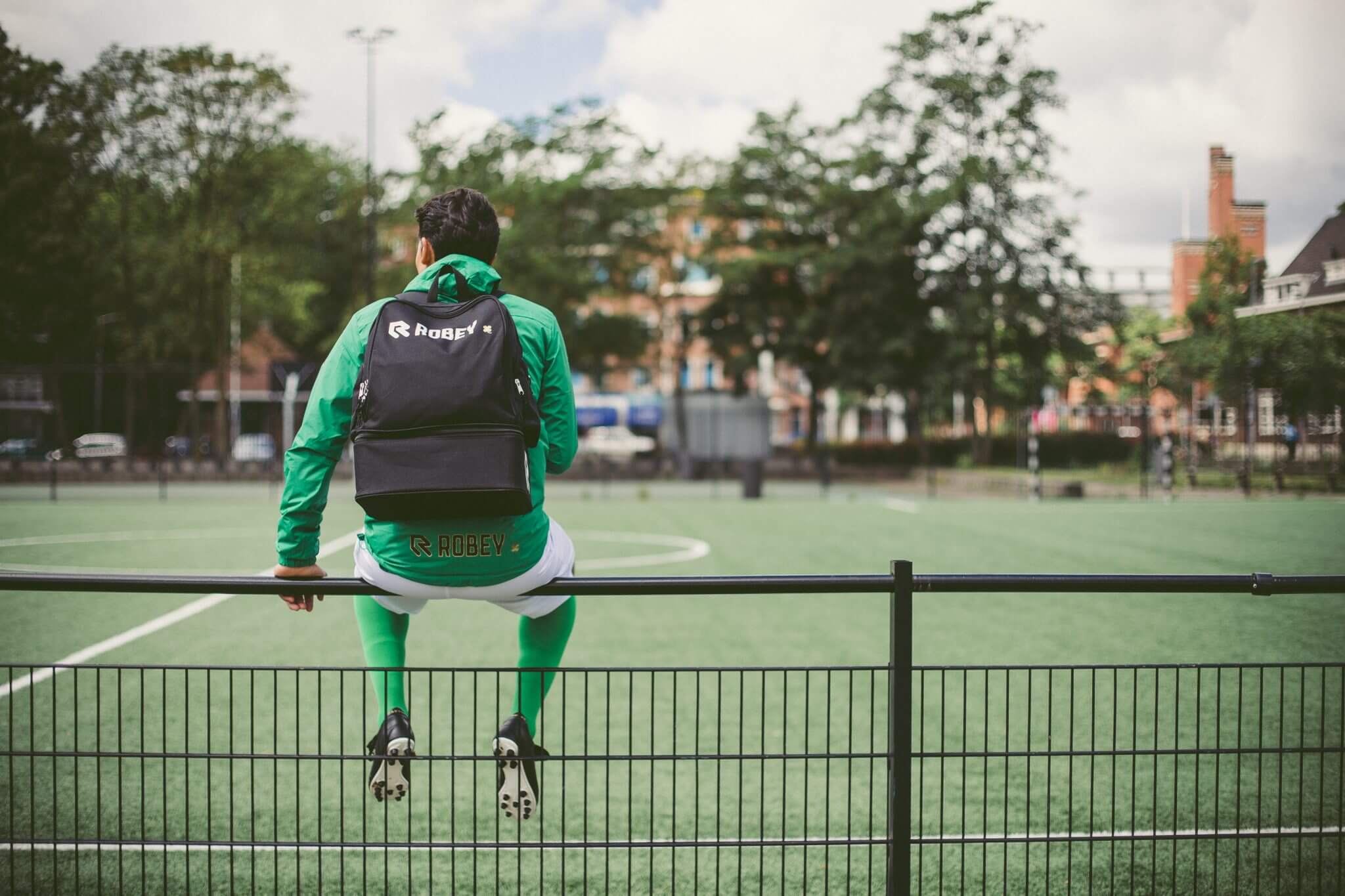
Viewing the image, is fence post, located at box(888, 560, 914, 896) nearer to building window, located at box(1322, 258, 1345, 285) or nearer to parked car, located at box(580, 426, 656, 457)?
building window, located at box(1322, 258, 1345, 285)

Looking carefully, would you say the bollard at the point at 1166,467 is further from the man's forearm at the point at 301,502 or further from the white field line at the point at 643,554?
the man's forearm at the point at 301,502

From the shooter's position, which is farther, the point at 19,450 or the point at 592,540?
the point at 19,450

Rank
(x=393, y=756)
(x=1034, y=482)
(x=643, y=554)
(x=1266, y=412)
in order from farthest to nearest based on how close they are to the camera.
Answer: (x=1034, y=482)
(x=643, y=554)
(x=1266, y=412)
(x=393, y=756)

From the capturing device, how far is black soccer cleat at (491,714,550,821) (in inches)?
92.1

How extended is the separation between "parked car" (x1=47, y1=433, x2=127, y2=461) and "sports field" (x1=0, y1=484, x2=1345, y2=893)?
11.6 metres

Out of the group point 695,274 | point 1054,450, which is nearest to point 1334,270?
point 1054,450

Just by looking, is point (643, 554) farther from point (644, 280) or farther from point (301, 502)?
point (644, 280)

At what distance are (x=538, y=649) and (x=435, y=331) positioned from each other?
2.61 ft

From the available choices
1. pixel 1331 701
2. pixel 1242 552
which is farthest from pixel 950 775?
pixel 1242 552

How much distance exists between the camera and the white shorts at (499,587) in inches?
89.0

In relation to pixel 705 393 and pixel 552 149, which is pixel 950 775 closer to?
pixel 552 149

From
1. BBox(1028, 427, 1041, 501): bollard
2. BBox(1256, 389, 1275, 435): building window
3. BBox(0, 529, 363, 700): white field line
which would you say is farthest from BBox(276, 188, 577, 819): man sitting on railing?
BBox(1028, 427, 1041, 501): bollard

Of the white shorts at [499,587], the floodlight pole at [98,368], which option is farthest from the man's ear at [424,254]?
the floodlight pole at [98,368]

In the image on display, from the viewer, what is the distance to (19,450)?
19562 millimetres
